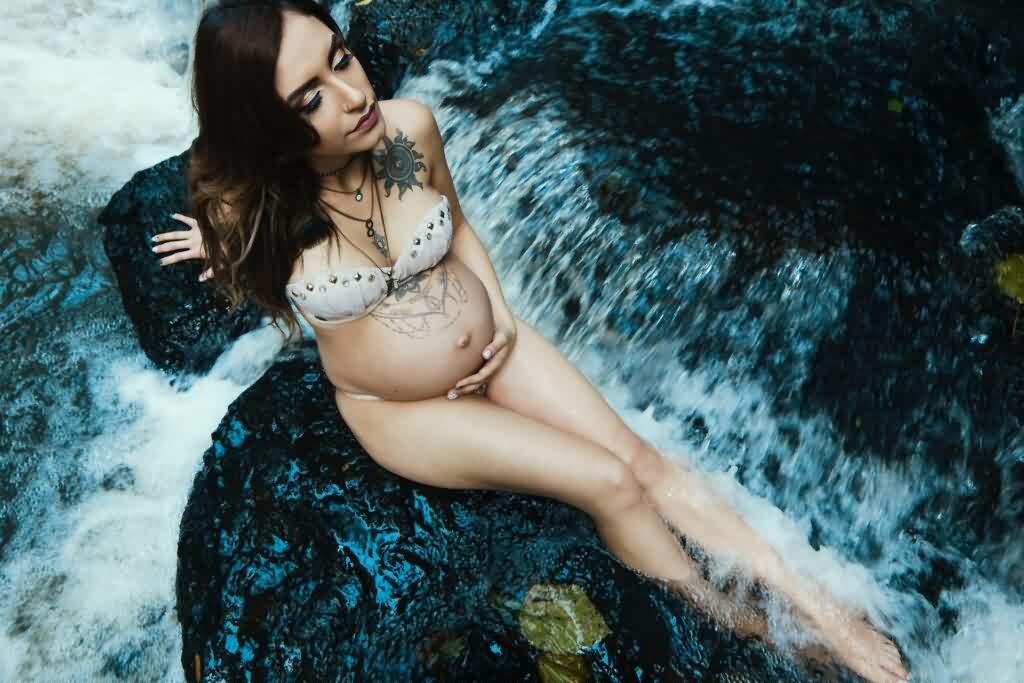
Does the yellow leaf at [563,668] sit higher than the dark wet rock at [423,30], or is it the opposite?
the dark wet rock at [423,30]

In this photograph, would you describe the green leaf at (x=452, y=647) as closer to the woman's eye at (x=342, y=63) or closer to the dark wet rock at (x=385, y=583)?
the dark wet rock at (x=385, y=583)

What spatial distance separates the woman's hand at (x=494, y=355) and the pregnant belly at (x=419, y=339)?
23mm

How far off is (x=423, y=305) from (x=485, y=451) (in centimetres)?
44

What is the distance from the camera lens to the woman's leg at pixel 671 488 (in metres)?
2.46

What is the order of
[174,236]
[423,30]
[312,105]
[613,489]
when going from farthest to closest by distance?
[423,30], [174,236], [613,489], [312,105]

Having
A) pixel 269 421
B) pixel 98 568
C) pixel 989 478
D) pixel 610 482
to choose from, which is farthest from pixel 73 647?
pixel 989 478

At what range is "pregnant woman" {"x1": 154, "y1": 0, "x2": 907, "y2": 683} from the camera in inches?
79.9

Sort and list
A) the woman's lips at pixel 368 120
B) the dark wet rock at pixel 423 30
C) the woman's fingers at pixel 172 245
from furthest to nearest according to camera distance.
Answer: the dark wet rock at pixel 423 30
the woman's fingers at pixel 172 245
the woman's lips at pixel 368 120

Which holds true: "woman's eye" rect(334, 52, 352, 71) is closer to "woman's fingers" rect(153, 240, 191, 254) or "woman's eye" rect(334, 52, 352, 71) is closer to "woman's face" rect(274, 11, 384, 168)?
"woman's face" rect(274, 11, 384, 168)

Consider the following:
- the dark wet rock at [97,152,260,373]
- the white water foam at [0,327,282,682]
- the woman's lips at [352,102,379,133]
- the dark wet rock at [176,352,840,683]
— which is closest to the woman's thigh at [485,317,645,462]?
the dark wet rock at [176,352,840,683]

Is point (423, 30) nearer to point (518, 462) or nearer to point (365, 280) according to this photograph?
point (365, 280)

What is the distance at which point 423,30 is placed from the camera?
445 centimetres

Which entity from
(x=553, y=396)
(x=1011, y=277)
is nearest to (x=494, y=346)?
(x=553, y=396)

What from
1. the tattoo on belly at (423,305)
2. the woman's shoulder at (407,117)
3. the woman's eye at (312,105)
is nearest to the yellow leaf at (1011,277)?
the tattoo on belly at (423,305)
